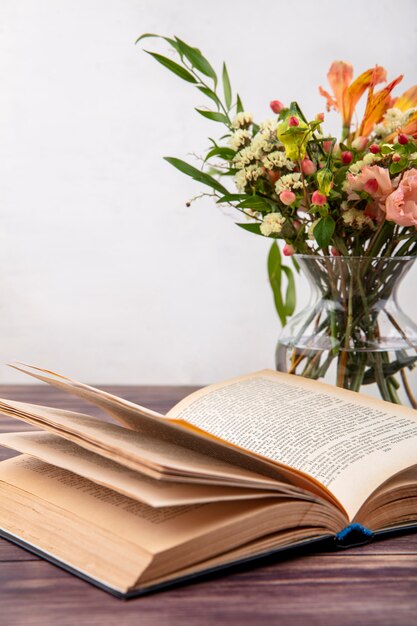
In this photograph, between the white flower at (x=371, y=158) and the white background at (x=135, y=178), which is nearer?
the white flower at (x=371, y=158)

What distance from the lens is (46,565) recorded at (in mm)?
584

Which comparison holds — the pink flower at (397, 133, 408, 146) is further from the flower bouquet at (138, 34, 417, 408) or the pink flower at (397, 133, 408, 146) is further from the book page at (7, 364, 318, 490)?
the book page at (7, 364, 318, 490)

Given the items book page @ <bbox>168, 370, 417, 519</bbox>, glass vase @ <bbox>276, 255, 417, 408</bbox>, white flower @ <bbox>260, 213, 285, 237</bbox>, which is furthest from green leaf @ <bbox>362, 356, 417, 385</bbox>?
white flower @ <bbox>260, 213, 285, 237</bbox>

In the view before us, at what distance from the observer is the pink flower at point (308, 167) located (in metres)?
0.92

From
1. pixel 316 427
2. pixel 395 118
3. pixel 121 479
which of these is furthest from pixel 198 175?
pixel 121 479

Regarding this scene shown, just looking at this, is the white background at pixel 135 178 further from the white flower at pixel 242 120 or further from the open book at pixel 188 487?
the open book at pixel 188 487

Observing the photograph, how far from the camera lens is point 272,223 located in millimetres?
929

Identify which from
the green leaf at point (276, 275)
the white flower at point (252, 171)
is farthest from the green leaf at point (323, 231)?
the green leaf at point (276, 275)

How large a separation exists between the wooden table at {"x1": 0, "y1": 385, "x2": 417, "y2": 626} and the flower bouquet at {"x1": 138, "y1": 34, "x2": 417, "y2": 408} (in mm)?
381

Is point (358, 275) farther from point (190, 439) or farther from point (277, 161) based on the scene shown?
point (190, 439)

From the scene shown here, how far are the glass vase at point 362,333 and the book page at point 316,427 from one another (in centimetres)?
9

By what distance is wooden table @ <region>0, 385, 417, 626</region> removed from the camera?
50 cm

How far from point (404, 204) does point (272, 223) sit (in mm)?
160

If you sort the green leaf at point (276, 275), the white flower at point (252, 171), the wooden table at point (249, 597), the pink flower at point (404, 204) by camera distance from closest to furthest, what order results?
the wooden table at point (249, 597) < the pink flower at point (404, 204) < the white flower at point (252, 171) < the green leaf at point (276, 275)
